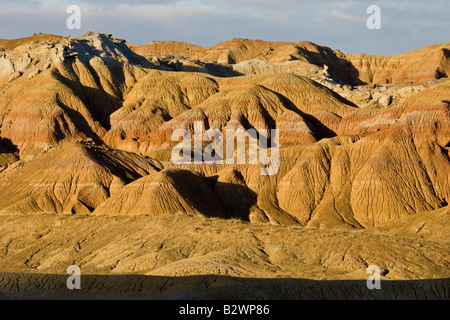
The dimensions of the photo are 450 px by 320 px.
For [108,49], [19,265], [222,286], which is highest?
[108,49]

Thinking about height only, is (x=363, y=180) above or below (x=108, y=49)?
below

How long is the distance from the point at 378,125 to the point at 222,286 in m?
71.4

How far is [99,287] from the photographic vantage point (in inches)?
2191

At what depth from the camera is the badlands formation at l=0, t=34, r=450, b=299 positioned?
5966cm

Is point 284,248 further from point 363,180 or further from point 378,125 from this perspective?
point 378,125

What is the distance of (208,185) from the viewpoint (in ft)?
355

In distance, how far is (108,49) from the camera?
15662cm

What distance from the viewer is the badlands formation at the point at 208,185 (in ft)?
196

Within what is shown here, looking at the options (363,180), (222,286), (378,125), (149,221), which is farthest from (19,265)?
(378,125)

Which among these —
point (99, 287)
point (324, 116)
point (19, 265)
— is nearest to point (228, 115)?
point (324, 116)

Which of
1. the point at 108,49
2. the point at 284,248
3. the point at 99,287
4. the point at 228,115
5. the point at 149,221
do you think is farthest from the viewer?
the point at 108,49

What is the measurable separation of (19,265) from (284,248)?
Answer: 23.4 metres

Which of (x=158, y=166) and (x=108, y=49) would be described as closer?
(x=158, y=166)
